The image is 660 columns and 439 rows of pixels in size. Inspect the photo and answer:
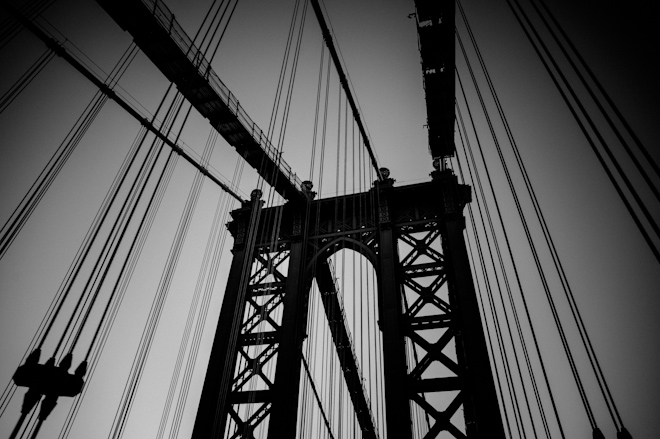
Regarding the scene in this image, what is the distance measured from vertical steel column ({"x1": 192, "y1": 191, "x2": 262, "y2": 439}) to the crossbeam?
118 cm

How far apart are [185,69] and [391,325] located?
23.9 ft

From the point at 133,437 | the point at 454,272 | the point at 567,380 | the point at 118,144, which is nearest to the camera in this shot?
the point at 454,272

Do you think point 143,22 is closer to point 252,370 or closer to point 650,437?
point 252,370

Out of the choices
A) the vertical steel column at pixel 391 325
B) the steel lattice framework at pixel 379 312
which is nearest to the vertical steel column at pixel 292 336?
the steel lattice framework at pixel 379 312

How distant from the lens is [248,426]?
7469 mm

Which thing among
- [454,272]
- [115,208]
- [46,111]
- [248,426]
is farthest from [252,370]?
[46,111]

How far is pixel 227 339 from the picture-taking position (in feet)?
27.6

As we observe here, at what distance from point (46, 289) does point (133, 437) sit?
21.5 ft

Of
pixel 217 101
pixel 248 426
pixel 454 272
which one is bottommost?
pixel 248 426

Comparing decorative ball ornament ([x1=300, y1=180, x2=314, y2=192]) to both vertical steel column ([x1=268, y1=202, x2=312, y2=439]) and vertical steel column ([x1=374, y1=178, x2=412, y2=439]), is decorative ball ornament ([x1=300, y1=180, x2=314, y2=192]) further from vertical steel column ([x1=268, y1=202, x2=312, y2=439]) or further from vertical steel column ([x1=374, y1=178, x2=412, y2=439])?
vertical steel column ([x1=374, y1=178, x2=412, y2=439])

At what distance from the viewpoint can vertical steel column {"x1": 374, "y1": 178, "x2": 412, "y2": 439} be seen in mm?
6621

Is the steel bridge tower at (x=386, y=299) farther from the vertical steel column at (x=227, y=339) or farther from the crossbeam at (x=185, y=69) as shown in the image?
the crossbeam at (x=185, y=69)

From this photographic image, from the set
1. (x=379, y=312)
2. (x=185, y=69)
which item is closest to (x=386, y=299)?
(x=379, y=312)

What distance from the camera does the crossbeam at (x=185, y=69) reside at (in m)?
6.82
